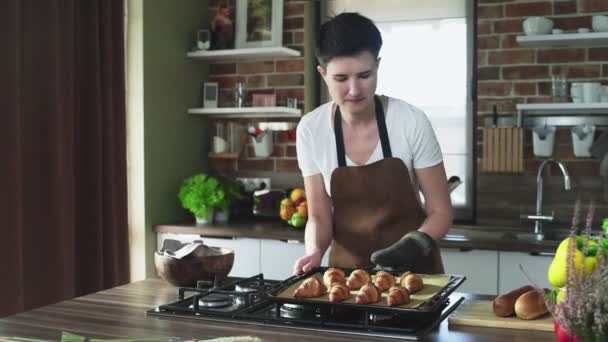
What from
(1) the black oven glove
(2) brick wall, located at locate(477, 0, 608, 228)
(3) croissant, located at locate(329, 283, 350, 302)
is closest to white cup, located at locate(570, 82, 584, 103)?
(2) brick wall, located at locate(477, 0, 608, 228)

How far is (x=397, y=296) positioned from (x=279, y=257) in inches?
82.1

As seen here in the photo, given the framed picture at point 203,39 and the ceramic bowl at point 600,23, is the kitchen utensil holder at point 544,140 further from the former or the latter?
the framed picture at point 203,39

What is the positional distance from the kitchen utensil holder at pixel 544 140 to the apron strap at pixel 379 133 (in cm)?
157

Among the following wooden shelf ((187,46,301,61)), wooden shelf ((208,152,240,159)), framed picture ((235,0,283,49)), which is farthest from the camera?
wooden shelf ((208,152,240,159))

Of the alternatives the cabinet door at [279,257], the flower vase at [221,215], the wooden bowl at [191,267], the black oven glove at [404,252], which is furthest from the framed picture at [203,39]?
the black oven glove at [404,252]

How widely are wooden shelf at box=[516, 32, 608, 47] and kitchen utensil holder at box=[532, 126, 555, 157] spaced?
1.43 feet

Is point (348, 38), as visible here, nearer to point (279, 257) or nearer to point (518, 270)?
point (518, 270)

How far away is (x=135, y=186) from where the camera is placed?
13.2 ft

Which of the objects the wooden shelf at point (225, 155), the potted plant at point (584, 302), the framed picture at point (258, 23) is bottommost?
the potted plant at point (584, 302)

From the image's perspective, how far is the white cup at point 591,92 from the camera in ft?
11.7

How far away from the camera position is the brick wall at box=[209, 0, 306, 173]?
434cm

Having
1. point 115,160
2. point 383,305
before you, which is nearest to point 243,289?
point 383,305

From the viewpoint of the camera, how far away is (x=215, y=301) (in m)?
1.86

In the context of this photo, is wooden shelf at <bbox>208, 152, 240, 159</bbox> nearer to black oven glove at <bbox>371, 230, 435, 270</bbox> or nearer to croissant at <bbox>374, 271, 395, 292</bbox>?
black oven glove at <bbox>371, 230, 435, 270</bbox>
